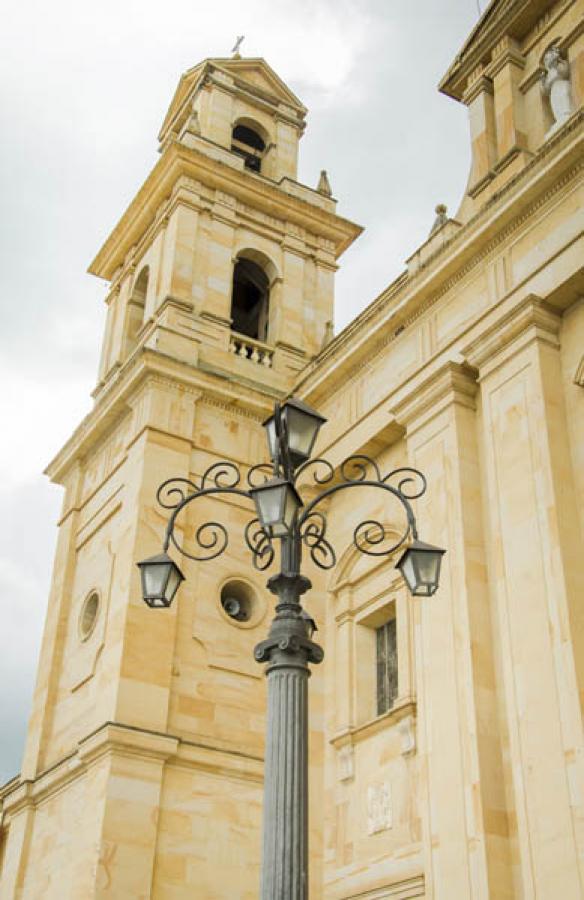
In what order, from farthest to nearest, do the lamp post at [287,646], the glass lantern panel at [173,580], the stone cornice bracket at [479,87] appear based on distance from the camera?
1. the stone cornice bracket at [479,87]
2. the glass lantern panel at [173,580]
3. the lamp post at [287,646]

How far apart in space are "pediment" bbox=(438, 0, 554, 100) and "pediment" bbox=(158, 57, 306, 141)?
872 centimetres

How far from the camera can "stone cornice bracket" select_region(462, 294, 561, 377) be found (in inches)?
573

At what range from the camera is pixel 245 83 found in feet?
90.5

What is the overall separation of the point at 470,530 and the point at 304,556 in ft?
17.9

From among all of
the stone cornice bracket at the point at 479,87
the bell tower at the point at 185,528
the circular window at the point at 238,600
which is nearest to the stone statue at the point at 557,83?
the stone cornice bracket at the point at 479,87

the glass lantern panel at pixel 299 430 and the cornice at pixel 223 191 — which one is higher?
the cornice at pixel 223 191

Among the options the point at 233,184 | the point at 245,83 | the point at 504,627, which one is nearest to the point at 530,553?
the point at 504,627

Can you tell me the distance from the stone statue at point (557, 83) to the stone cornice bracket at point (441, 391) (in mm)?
4102

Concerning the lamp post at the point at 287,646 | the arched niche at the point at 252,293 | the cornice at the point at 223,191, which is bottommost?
the lamp post at the point at 287,646

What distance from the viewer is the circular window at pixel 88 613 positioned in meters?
20.0

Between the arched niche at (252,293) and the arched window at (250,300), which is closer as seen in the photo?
the arched niche at (252,293)

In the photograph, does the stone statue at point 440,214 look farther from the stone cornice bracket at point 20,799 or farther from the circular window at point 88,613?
the stone cornice bracket at point 20,799

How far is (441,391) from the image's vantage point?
15891 millimetres

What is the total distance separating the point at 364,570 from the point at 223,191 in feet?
34.3
